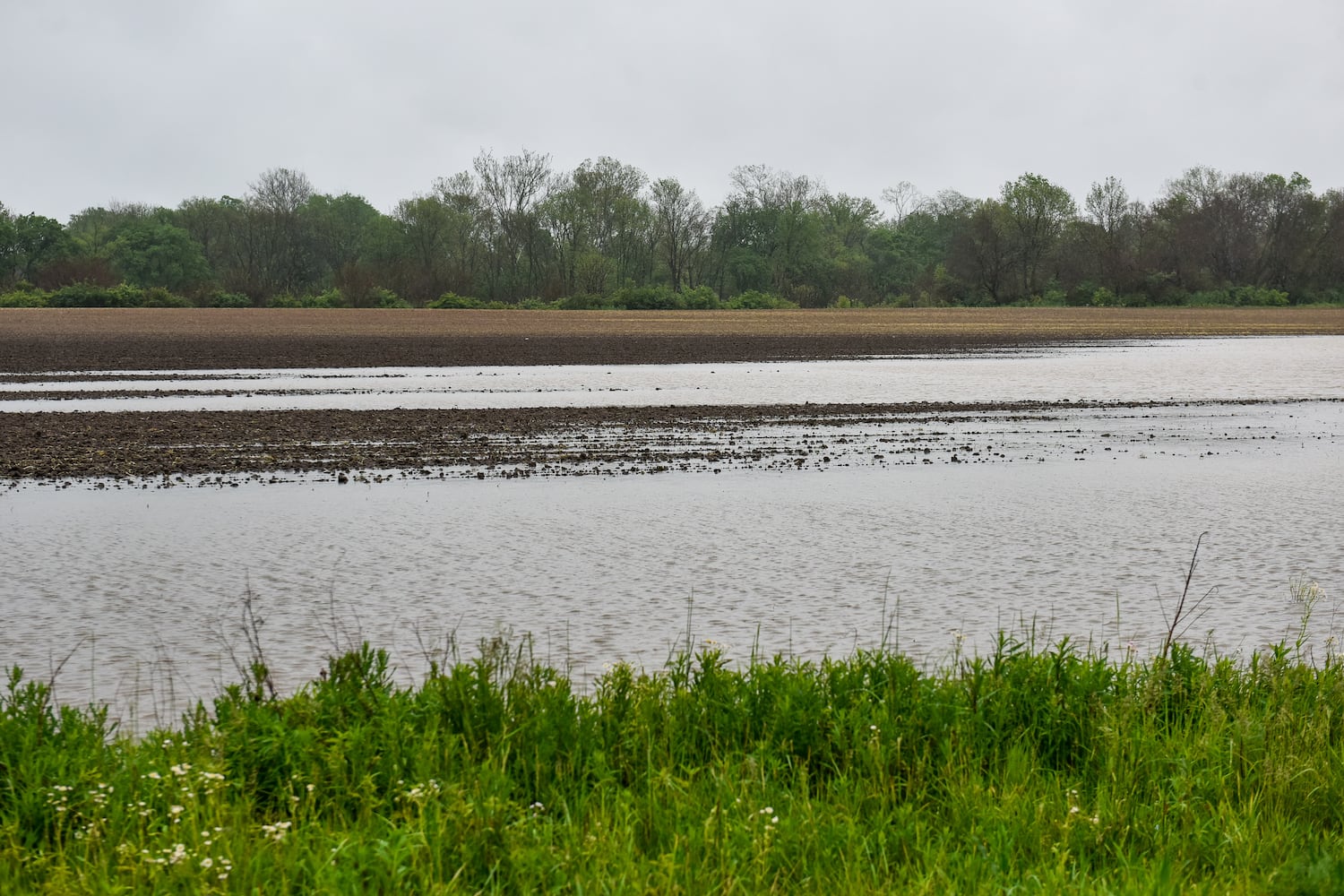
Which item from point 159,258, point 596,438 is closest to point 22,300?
point 159,258

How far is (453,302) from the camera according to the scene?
324 ft

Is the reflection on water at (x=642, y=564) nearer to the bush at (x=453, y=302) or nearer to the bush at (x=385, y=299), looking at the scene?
the bush at (x=453, y=302)

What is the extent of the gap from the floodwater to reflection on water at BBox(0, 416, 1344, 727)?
42 millimetres

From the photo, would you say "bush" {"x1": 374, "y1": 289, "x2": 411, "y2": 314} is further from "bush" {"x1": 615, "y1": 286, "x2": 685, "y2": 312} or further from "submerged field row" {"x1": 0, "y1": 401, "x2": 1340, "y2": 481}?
"submerged field row" {"x1": 0, "y1": 401, "x2": 1340, "y2": 481}

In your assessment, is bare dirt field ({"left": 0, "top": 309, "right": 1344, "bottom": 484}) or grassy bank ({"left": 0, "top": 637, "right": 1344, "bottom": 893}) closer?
grassy bank ({"left": 0, "top": 637, "right": 1344, "bottom": 893})

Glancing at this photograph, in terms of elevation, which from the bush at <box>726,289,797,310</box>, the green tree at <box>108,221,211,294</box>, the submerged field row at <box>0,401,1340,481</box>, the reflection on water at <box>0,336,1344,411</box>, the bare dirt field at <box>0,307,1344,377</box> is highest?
the green tree at <box>108,221,211,294</box>

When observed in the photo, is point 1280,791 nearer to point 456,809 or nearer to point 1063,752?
point 1063,752

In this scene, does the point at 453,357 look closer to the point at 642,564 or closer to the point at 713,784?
the point at 642,564

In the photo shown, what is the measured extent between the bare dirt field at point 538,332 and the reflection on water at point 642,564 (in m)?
29.1

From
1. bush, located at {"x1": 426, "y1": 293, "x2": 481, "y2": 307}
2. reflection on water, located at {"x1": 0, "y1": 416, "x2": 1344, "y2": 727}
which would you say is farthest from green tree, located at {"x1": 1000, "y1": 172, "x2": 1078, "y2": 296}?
reflection on water, located at {"x1": 0, "y1": 416, "x2": 1344, "y2": 727}

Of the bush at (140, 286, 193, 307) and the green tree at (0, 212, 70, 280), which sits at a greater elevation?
the green tree at (0, 212, 70, 280)

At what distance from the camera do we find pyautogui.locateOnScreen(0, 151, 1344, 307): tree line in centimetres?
11306

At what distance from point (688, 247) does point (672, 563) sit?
392 ft

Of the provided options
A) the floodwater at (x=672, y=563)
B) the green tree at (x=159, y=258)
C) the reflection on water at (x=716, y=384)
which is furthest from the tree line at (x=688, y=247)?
the floodwater at (x=672, y=563)
